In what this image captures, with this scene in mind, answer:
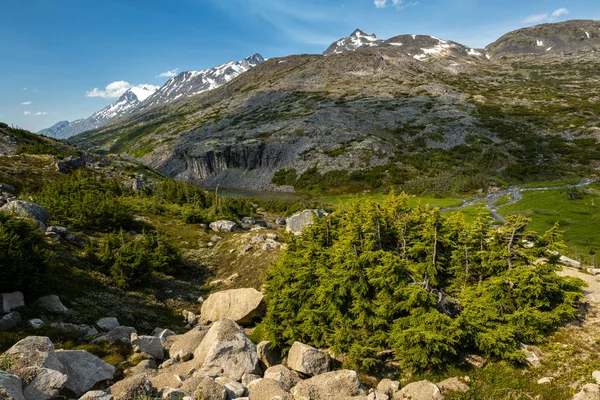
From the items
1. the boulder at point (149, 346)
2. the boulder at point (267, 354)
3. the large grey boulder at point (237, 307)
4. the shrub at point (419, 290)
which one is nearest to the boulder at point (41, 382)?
the boulder at point (149, 346)

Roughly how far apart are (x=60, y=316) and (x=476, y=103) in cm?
22764

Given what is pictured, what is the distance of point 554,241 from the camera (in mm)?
18891

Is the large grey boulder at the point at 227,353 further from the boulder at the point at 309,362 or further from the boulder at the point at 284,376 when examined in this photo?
the boulder at the point at 309,362

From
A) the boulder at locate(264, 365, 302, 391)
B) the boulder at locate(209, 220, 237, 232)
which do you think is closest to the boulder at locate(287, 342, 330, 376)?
the boulder at locate(264, 365, 302, 391)

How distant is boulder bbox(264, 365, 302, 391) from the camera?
1666cm

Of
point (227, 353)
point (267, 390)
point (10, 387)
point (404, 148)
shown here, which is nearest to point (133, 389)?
point (10, 387)

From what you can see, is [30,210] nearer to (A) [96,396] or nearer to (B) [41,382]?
(B) [41,382]

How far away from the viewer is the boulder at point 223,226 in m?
55.5

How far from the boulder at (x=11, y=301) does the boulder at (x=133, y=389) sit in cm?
1224

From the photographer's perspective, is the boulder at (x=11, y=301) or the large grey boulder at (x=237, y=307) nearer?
the boulder at (x=11, y=301)

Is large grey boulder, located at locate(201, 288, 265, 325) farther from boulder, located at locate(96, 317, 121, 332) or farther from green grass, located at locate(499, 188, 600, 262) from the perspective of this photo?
A: green grass, located at locate(499, 188, 600, 262)

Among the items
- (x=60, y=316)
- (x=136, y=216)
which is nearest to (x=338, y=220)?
(x=60, y=316)

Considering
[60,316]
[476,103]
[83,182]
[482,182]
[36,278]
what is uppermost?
[476,103]

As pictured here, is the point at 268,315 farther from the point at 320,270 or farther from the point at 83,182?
the point at 83,182
